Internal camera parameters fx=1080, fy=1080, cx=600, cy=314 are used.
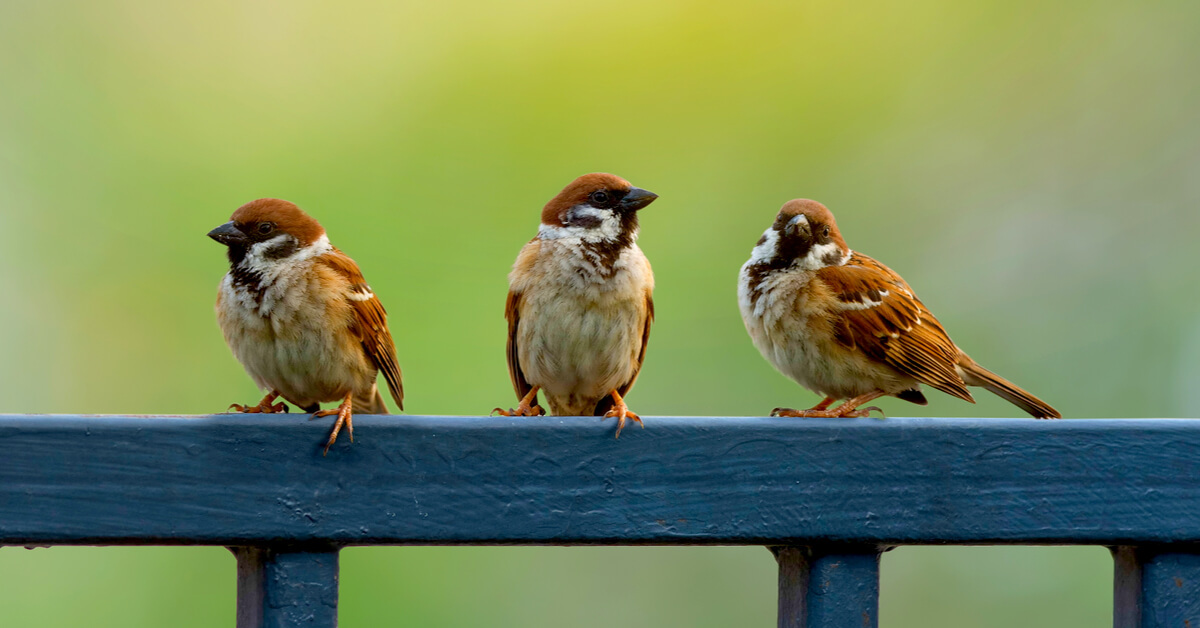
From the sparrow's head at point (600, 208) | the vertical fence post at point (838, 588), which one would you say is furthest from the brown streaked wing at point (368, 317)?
the vertical fence post at point (838, 588)

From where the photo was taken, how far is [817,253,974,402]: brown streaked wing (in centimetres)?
222

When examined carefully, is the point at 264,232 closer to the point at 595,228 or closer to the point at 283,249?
the point at 283,249

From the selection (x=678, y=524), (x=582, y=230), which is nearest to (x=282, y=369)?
(x=582, y=230)

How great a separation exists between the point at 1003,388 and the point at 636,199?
35.7 inches

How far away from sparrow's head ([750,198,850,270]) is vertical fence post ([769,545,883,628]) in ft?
3.36

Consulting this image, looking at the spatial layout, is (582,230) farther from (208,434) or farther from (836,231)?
(208,434)

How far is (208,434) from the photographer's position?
1.20 meters

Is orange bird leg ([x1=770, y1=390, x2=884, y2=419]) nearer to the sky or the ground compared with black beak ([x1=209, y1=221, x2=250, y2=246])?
nearer to the ground

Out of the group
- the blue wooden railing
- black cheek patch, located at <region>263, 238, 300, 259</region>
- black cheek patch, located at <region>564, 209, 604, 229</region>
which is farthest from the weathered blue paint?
black cheek patch, located at <region>263, 238, 300, 259</region>

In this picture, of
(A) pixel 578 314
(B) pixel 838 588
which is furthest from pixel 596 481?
(A) pixel 578 314

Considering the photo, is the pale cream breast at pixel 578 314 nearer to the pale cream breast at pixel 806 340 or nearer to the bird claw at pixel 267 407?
the pale cream breast at pixel 806 340

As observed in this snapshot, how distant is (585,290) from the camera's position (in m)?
2.16

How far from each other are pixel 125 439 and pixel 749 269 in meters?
1.42

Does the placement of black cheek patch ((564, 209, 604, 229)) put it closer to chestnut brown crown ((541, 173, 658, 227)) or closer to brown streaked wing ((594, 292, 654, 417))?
chestnut brown crown ((541, 173, 658, 227))
